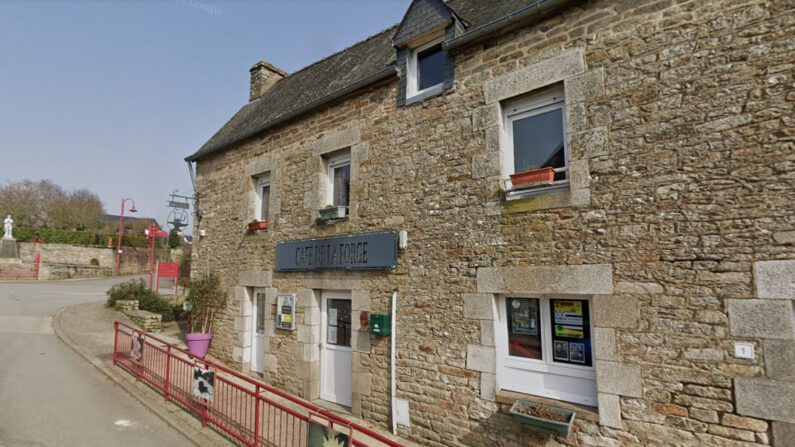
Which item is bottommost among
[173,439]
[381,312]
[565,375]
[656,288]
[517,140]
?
[173,439]

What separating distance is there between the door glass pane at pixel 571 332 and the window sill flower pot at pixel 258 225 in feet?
18.7

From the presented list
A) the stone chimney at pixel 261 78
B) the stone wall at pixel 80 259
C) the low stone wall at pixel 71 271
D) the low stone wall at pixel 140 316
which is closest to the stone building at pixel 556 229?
the stone chimney at pixel 261 78

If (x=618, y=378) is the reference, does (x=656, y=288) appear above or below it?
above

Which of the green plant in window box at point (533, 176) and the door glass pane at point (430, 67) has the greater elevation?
the door glass pane at point (430, 67)

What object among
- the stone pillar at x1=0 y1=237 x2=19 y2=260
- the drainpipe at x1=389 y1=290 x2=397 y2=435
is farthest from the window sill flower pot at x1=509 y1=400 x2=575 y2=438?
the stone pillar at x1=0 y1=237 x2=19 y2=260

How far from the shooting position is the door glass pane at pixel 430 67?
5.93m

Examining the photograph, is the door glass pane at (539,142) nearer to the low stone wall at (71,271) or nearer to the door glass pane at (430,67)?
the door glass pane at (430,67)

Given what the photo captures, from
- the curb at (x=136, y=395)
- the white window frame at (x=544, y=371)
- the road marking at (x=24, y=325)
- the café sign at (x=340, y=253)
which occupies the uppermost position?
the café sign at (x=340, y=253)

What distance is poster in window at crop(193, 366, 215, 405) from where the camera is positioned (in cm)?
546

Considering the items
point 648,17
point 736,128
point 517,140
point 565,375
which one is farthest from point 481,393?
point 648,17

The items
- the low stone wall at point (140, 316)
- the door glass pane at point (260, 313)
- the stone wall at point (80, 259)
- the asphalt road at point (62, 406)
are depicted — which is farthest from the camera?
the stone wall at point (80, 259)

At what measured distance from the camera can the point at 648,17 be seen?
4.14m

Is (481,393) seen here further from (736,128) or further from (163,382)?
(163,382)

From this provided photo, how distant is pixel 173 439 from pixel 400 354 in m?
3.08
